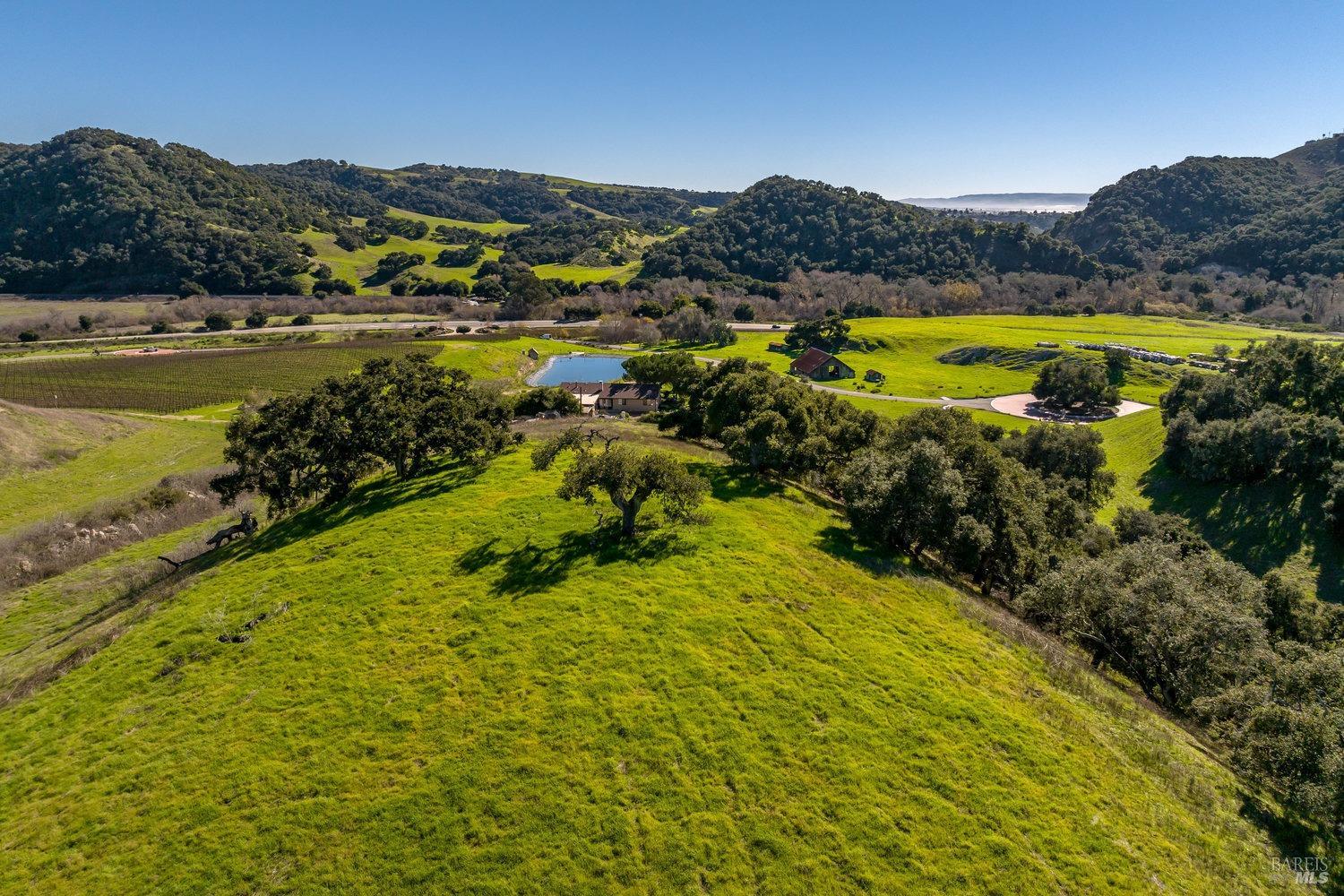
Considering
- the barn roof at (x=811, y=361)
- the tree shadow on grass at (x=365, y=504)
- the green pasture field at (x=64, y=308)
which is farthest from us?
the green pasture field at (x=64, y=308)

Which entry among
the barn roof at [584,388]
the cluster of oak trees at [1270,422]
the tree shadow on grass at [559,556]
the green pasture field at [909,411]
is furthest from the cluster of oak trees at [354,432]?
the cluster of oak trees at [1270,422]

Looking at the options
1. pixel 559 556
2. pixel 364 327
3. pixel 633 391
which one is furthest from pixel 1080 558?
pixel 364 327

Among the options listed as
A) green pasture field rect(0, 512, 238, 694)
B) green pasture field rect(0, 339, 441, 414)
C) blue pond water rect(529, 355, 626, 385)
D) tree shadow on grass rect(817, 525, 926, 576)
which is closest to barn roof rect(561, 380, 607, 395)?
blue pond water rect(529, 355, 626, 385)

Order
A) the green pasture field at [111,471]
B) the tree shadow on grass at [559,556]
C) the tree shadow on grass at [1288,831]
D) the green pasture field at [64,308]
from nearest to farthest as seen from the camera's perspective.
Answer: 1. the tree shadow on grass at [1288,831]
2. the tree shadow on grass at [559,556]
3. the green pasture field at [111,471]
4. the green pasture field at [64,308]

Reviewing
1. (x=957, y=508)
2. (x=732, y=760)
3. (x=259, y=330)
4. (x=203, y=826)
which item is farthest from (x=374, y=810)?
(x=259, y=330)

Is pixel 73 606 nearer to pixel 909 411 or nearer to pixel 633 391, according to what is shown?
pixel 633 391

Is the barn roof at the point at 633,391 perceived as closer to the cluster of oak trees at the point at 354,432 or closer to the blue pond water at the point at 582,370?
the blue pond water at the point at 582,370
